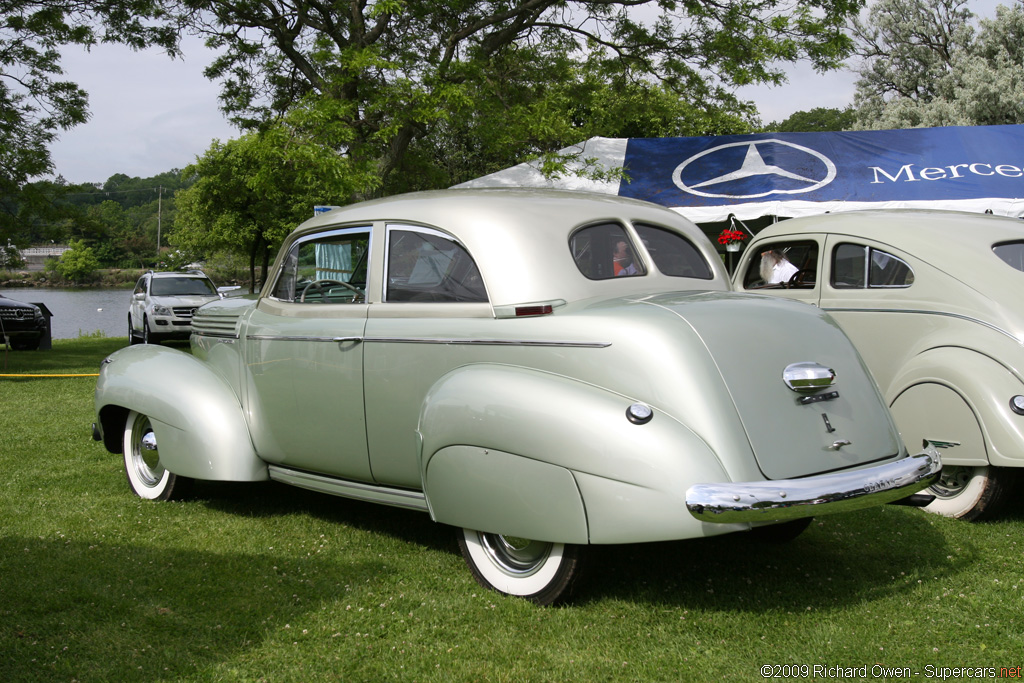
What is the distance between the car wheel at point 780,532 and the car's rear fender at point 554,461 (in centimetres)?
161

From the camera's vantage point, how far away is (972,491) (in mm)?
5293

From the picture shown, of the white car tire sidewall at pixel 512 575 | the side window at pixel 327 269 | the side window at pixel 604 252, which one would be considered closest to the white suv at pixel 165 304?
the side window at pixel 327 269

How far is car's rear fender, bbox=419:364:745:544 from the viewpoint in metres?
3.22

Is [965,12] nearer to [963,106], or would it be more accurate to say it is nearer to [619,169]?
[963,106]

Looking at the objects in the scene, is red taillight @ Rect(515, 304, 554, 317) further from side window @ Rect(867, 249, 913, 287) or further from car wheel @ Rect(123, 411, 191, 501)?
side window @ Rect(867, 249, 913, 287)

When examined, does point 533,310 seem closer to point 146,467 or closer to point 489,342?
point 489,342

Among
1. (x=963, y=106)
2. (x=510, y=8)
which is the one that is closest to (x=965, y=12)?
(x=963, y=106)

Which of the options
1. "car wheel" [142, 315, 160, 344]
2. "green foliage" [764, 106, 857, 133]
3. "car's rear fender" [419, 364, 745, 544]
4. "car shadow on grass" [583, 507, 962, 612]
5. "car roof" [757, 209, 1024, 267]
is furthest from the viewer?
"green foliage" [764, 106, 857, 133]

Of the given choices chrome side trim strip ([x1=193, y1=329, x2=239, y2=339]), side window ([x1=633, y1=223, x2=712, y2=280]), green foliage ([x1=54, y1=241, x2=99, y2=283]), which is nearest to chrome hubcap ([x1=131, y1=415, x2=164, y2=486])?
chrome side trim strip ([x1=193, y1=329, x2=239, y2=339])

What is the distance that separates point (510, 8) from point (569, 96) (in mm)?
2898

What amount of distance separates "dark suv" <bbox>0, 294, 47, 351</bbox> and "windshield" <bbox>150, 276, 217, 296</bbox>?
269cm

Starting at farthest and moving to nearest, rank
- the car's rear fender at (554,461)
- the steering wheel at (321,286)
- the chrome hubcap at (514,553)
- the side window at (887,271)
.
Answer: the side window at (887,271)
the steering wheel at (321,286)
the chrome hubcap at (514,553)
the car's rear fender at (554,461)

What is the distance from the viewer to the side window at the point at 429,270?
4.02 meters

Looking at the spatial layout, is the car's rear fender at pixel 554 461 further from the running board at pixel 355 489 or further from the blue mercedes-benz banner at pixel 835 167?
the blue mercedes-benz banner at pixel 835 167
